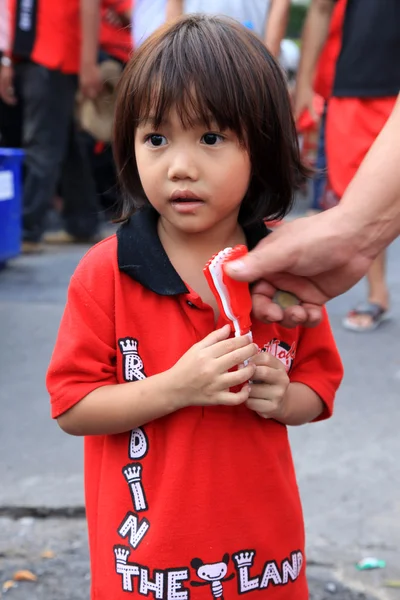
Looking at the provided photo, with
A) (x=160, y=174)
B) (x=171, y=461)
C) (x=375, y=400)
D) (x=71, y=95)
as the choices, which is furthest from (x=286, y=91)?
(x=71, y=95)

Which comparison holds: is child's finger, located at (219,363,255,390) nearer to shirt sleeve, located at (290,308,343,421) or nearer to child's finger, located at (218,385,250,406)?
child's finger, located at (218,385,250,406)

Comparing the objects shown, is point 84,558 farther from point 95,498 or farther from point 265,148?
point 265,148

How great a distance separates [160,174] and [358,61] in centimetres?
280

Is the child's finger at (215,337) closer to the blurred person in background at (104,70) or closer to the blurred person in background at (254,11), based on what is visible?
the blurred person in background at (254,11)

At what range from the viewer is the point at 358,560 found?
2.59m

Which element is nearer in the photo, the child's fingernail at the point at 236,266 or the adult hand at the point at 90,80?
the child's fingernail at the point at 236,266

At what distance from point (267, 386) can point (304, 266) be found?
0.22 meters

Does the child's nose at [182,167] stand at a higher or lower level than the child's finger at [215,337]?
higher

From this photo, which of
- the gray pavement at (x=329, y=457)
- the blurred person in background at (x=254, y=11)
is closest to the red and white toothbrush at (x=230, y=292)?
the gray pavement at (x=329, y=457)

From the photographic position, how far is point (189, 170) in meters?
1.58

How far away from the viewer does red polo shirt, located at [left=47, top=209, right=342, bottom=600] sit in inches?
65.1

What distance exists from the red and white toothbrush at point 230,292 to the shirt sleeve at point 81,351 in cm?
21

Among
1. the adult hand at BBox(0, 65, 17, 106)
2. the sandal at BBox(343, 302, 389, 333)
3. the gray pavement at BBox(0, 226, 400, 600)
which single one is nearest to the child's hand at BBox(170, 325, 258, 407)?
the gray pavement at BBox(0, 226, 400, 600)

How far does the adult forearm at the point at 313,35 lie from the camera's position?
4504 mm
